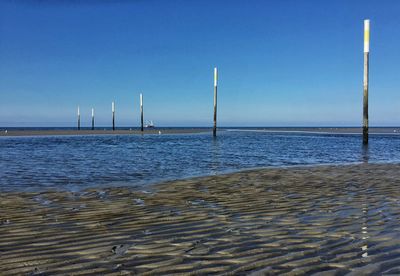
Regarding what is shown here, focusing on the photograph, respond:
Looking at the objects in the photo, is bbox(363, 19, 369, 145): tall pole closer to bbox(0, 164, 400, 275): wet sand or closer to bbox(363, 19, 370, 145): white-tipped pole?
bbox(363, 19, 370, 145): white-tipped pole

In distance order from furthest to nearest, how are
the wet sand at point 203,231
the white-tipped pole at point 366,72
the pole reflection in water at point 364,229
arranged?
1. the white-tipped pole at point 366,72
2. the pole reflection in water at point 364,229
3. the wet sand at point 203,231

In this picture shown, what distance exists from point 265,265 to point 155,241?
4.87 feet

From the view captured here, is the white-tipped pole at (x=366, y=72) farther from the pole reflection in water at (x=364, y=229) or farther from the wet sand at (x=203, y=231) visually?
the pole reflection in water at (x=364, y=229)

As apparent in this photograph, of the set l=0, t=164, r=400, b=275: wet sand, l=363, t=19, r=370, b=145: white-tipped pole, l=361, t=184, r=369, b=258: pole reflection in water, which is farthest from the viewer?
l=363, t=19, r=370, b=145: white-tipped pole

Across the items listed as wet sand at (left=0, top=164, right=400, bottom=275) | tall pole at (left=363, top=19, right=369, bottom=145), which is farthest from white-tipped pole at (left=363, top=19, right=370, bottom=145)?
wet sand at (left=0, top=164, right=400, bottom=275)

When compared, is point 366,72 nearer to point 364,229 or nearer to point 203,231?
point 364,229

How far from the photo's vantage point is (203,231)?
5.16 metres

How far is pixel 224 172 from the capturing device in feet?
41.9

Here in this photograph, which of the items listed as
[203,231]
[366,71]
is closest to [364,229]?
[203,231]

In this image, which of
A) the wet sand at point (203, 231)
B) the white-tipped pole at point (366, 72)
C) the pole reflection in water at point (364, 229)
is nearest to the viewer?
the wet sand at point (203, 231)

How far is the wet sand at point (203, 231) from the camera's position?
149 inches

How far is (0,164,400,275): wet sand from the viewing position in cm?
378

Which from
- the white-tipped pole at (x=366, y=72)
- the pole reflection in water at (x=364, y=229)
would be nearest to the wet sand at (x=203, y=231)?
the pole reflection in water at (x=364, y=229)

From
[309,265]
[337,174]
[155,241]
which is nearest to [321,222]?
[309,265]
